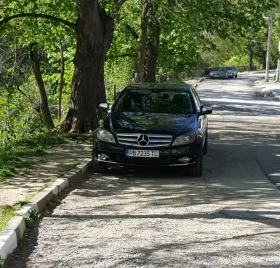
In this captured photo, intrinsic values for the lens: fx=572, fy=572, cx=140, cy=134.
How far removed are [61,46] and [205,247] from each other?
2404 centimetres

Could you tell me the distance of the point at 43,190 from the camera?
804 cm

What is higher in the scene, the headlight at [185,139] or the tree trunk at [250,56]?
the tree trunk at [250,56]

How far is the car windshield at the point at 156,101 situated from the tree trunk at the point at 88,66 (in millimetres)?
3006

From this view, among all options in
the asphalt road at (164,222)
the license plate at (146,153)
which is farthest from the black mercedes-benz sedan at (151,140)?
the asphalt road at (164,222)

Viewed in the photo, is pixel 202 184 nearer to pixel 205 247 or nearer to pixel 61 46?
pixel 205 247

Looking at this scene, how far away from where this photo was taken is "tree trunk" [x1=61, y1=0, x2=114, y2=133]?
14055mm

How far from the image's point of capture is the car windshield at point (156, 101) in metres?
11.1

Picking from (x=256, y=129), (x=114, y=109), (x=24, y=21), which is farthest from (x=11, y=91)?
(x=114, y=109)

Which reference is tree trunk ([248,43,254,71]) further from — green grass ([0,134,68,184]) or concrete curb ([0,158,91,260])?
concrete curb ([0,158,91,260])

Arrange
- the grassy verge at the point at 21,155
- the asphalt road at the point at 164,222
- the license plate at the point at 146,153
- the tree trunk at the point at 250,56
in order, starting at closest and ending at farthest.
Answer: the asphalt road at the point at 164,222, the grassy verge at the point at 21,155, the license plate at the point at 146,153, the tree trunk at the point at 250,56

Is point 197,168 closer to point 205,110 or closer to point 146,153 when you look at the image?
point 146,153

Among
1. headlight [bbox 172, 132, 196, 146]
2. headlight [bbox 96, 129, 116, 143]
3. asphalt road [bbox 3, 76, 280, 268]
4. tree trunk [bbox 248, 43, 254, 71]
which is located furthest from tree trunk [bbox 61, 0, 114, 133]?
tree trunk [bbox 248, 43, 254, 71]

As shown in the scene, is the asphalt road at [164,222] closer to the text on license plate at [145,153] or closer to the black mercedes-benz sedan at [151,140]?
the black mercedes-benz sedan at [151,140]

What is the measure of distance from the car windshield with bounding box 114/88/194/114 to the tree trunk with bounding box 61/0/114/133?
3.01 m
